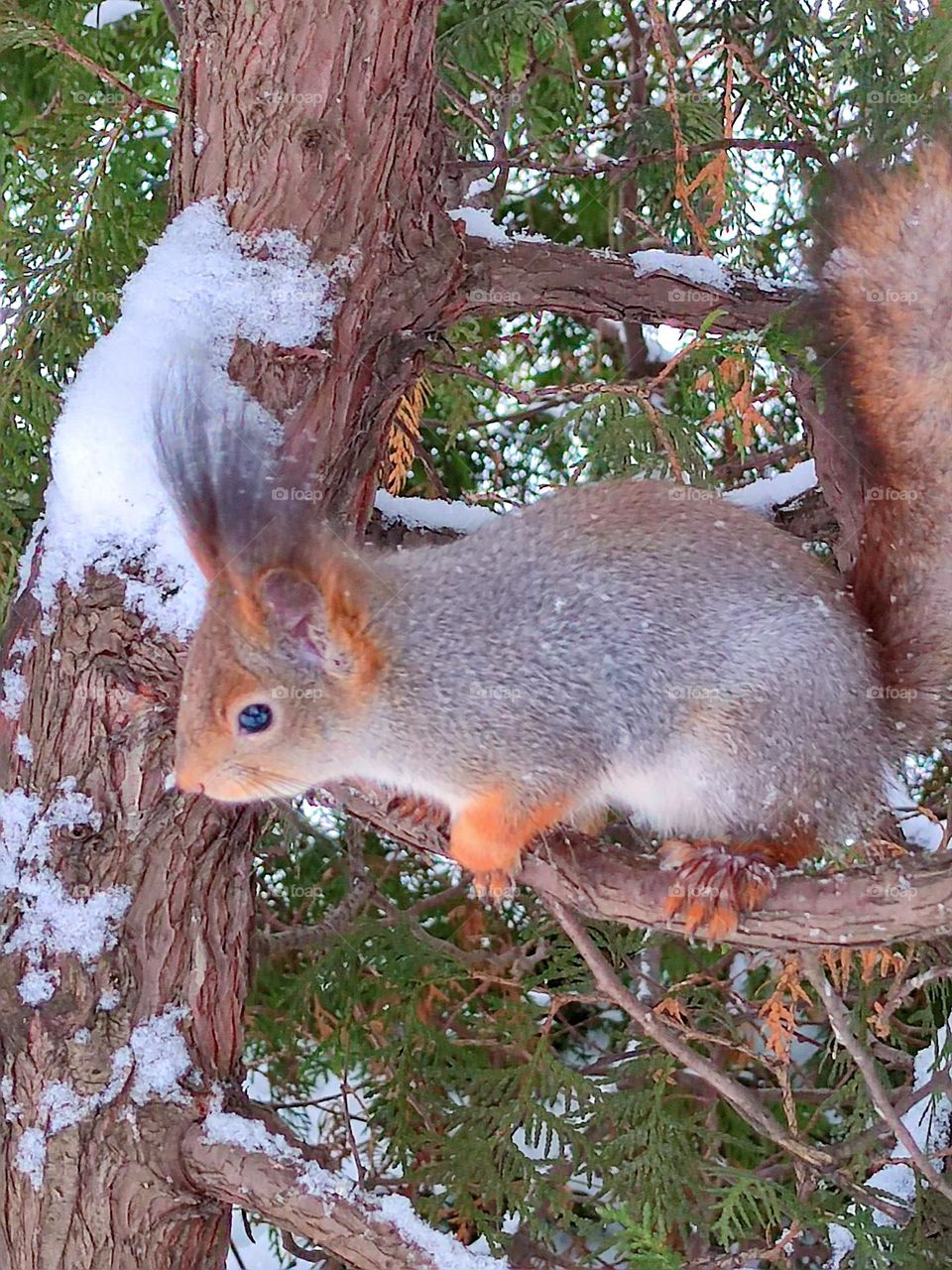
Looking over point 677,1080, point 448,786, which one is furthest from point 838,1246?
point 448,786

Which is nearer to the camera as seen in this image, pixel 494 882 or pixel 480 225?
pixel 494 882

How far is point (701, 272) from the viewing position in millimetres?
1670

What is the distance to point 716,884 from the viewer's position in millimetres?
1414

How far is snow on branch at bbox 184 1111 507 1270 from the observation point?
133 cm

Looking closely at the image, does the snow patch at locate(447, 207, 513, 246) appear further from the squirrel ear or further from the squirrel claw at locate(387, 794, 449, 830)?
the squirrel claw at locate(387, 794, 449, 830)

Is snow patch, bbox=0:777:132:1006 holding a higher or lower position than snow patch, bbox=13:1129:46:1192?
higher

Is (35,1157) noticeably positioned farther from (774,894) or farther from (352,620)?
(774,894)

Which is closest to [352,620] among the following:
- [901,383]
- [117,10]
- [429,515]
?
[429,515]

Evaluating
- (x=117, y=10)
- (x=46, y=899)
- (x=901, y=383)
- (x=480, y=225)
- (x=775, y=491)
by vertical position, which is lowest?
(x=46, y=899)

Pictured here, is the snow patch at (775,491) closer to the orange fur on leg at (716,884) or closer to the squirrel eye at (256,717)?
the orange fur on leg at (716,884)

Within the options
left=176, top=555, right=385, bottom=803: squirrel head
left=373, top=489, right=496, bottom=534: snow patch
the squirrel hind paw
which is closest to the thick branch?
the squirrel hind paw

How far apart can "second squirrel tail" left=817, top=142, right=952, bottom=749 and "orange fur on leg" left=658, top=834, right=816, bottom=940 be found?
0.27 metres

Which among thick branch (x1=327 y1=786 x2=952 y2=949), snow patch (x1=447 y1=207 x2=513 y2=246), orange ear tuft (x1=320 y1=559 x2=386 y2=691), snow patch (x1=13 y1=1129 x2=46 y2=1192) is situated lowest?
snow patch (x1=13 y1=1129 x2=46 y2=1192)

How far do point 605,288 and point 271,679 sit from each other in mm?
634
